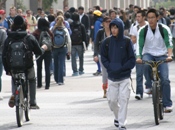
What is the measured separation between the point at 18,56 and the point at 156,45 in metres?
2.34

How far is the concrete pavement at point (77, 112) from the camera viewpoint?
46.1 ft

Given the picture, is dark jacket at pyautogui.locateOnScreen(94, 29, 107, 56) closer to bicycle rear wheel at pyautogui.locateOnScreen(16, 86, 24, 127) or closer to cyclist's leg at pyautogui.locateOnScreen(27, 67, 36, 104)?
cyclist's leg at pyautogui.locateOnScreen(27, 67, 36, 104)

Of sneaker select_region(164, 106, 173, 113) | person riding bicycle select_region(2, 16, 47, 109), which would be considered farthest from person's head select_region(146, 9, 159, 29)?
person riding bicycle select_region(2, 16, 47, 109)

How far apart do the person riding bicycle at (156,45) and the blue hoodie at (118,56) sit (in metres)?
1.11

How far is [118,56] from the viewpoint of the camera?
1333 cm

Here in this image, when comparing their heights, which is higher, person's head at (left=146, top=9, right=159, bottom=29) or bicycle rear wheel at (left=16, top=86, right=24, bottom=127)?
person's head at (left=146, top=9, right=159, bottom=29)

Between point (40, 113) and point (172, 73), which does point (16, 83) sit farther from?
point (172, 73)

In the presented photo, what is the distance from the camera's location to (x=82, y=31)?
24.4m

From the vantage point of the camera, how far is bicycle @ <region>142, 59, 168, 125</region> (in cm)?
1388

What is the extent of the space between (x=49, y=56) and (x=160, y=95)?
6.73m

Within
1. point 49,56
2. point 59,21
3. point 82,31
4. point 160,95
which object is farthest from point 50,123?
point 82,31

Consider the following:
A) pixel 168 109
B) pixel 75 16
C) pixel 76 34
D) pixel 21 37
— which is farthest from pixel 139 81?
pixel 75 16

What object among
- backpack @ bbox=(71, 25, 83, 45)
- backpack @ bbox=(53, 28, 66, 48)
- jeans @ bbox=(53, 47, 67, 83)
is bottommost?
jeans @ bbox=(53, 47, 67, 83)

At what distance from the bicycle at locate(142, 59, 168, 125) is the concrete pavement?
16 cm
